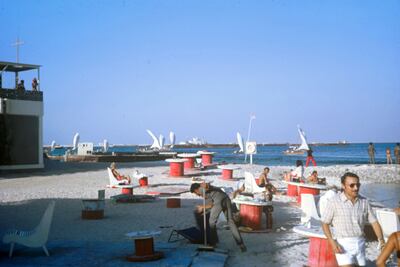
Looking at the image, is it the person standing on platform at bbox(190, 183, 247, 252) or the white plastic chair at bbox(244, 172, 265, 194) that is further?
the white plastic chair at bbox(244, 172, 265, 194)

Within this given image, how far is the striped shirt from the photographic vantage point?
4203 mm

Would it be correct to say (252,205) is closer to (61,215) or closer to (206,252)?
(206,252)

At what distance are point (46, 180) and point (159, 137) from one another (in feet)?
133

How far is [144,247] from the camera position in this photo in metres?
6.33

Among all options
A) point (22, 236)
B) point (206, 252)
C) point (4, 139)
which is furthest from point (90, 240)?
point (4, 139)

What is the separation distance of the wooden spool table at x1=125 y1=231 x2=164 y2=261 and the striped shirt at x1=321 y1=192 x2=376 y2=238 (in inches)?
112

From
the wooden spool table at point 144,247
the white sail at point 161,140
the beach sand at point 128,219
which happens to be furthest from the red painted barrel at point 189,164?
the white sail at point 161,140

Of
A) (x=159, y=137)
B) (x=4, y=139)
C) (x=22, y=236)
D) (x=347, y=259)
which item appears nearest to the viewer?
(x=347, y=259)

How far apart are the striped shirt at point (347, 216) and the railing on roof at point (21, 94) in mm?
21087

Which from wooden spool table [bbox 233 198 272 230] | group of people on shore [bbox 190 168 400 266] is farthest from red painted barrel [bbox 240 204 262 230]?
group of people on shore [bbox 190 168 400 266]

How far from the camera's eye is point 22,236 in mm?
6492

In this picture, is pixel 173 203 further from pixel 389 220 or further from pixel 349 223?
Result: pixel 349 223

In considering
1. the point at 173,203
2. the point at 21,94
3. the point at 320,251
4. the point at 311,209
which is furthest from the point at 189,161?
the point at 320,251

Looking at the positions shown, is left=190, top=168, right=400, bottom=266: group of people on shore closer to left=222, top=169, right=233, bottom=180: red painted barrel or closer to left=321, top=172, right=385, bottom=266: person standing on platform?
left=321, top=172, right=385, bottom=266: person standing on platform
